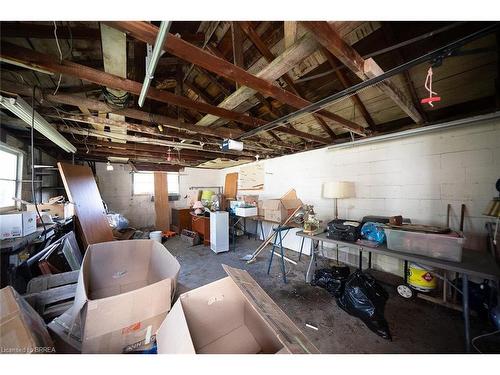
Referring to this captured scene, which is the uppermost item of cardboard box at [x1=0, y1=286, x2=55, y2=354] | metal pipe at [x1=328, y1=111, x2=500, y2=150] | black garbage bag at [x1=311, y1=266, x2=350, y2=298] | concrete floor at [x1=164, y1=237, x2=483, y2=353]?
metal pipe at [x1=328, y1=111, x2=500, y2=150]

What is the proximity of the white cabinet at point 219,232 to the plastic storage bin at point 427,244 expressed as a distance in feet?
9.64

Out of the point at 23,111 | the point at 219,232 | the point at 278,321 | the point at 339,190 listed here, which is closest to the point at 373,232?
the point at 339,190

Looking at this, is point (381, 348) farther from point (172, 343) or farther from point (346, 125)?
point (346, 125)

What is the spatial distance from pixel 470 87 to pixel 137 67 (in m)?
3.49

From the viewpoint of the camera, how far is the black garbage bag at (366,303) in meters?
1.70

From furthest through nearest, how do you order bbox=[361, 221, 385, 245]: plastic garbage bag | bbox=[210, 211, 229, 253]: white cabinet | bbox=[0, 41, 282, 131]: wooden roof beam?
bbox=[210, 211, 229, 253]: white cabinet → bbox=[361, 221, 385, 245]: plastic garbage bag → bbox=[0, 41, 282, 131]: wooden roof beam

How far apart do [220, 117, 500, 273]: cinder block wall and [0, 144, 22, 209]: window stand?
191 inches

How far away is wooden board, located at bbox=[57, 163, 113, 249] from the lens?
8.18ft

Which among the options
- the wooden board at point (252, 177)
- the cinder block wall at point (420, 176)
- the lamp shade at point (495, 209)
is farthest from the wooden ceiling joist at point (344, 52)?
the wooden board at point (252, 177)

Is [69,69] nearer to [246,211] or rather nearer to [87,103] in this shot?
[87,103]

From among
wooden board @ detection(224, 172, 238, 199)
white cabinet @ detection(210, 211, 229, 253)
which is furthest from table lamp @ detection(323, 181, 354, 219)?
wooden board @ detection(224, 172, 238, 199)

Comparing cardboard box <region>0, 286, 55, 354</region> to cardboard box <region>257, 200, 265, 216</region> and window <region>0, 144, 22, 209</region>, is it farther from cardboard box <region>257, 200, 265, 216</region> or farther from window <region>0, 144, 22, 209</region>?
cardboard box <region>257, 200, 265, 216</region>

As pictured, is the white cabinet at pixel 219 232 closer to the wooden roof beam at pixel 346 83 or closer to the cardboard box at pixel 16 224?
the cardboard box at pixel 16 224
